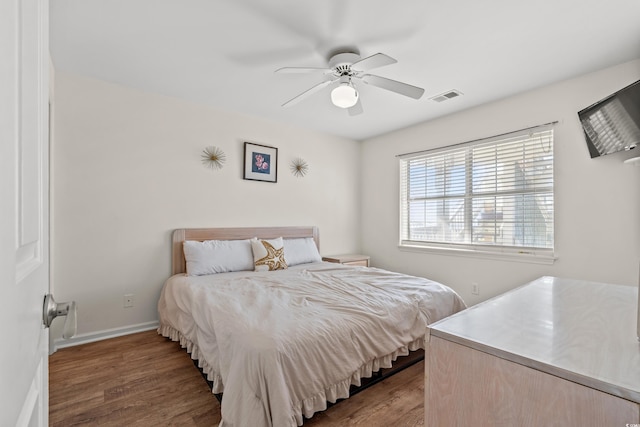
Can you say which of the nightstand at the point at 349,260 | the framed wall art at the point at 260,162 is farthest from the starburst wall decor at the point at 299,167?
the nightstand at the point at 349,260

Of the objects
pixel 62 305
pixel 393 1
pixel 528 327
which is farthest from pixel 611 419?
pixel 393 1

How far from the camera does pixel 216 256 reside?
3.11 m

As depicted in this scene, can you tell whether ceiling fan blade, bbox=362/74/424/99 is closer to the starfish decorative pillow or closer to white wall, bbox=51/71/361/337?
white wall, bbox=51/71/361/337

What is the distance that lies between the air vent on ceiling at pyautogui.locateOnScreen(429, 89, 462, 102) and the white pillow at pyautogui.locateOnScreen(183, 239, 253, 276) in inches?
103

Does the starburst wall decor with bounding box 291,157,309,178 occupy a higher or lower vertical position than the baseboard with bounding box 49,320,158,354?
higher

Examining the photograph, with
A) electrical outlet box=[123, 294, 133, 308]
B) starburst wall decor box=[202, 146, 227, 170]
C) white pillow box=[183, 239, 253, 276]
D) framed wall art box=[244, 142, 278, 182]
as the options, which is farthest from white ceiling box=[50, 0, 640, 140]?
electrical outlet box=[123, 294, 133, 308]

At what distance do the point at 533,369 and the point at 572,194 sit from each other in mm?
2787

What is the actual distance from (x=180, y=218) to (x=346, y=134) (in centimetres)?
264

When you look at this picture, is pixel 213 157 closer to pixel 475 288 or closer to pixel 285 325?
pixel 285 325

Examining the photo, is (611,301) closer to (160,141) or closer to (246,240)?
(246,240)

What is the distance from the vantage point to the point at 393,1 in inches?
70.3

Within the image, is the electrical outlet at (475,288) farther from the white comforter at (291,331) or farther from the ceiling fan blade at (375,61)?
the ceiling fan blade at (375,61)

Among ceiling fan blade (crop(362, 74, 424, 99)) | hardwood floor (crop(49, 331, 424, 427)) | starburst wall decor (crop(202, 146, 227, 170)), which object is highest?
ceiling fan blade (crop(362, 74, 424, 99))

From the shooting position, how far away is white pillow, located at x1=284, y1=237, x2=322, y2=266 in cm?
364
